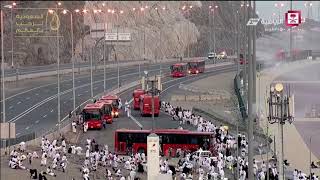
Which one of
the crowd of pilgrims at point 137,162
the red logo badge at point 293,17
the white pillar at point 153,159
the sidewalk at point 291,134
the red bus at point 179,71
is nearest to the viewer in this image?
the white pillar at point 153,159

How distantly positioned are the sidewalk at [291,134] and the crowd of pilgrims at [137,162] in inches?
104

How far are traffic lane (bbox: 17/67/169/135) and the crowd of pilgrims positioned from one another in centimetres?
867

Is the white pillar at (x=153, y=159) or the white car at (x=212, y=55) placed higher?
the white car at (x=212, y=55)

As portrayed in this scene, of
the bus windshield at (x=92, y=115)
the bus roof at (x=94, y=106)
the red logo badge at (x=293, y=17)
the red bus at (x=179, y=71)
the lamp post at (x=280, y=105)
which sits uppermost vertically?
the red logo badge at (x=293, y=17)

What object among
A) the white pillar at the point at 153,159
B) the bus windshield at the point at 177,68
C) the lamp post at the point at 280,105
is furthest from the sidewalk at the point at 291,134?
the bus windshield at the point at 177,68

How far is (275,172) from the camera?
3441 centimetres

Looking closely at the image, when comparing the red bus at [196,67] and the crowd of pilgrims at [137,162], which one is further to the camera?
the red bus at [196,67]

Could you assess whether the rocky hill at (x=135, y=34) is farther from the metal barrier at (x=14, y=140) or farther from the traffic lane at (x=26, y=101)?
the metal barrier at (x=14, y=140)

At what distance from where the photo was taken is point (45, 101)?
7125 cm

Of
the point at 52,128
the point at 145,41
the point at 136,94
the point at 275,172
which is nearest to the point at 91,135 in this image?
the point at 52,128

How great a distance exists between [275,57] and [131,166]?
10.8 meters

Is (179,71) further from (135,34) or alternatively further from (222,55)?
(135,34)

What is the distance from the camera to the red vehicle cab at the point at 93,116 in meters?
51.3

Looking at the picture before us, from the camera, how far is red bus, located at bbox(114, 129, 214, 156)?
140ft
